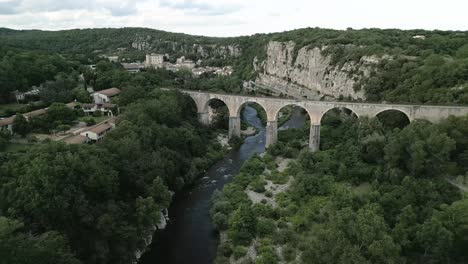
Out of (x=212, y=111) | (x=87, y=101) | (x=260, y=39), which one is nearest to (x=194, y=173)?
(x=87, y=101)

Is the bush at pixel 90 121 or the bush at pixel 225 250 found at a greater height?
the bush at pixel 90 121

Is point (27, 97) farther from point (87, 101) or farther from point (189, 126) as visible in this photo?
point (189, 126)

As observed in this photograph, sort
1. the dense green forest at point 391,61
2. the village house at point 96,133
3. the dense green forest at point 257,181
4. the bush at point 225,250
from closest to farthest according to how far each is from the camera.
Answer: the dense green forest at point 257,181, the bush at point 225,250, the village house at point 96,133, the dense green forest at point 391,61

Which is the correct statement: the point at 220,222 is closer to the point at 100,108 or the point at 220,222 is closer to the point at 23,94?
the point at 100,108

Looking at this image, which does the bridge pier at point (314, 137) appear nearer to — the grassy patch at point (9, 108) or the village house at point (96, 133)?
the village house at point (96, 133)

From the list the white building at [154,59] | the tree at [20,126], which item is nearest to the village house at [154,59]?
the white building at [154,59]

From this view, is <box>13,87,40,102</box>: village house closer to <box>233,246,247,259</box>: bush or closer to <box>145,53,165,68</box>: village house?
<box>233,246,247,259</box>: bush

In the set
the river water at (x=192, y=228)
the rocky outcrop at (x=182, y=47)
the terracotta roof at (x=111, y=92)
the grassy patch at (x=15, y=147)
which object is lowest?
the river water at (x=192, y=228)
